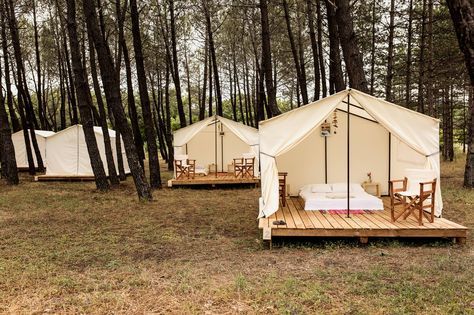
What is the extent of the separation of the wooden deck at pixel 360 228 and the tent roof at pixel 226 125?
6689mm

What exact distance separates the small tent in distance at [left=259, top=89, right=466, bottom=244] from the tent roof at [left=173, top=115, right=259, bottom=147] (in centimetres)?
410

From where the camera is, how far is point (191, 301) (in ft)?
11.5

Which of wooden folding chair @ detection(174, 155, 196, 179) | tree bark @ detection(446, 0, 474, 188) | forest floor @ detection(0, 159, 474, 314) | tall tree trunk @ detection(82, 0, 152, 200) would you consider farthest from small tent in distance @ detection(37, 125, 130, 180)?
tree bark @ detection(446, 0, 474, 188)

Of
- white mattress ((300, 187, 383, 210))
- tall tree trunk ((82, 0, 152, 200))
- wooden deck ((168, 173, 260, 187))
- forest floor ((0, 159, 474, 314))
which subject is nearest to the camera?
forest floor ((0, 159, 474, 314))

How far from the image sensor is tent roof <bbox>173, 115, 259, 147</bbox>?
1230 centimetres

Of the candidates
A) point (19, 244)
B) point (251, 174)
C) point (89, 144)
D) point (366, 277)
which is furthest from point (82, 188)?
point (366, 277)

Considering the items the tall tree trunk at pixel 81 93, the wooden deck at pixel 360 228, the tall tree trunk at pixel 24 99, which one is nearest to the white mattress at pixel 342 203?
the wooden deck at pixel 360 228

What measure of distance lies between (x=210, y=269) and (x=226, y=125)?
27.5 ft

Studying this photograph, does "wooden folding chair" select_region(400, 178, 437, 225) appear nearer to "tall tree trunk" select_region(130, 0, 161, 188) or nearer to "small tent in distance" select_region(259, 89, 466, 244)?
"small tent in distance" select_region(259, 89, 466, 244)

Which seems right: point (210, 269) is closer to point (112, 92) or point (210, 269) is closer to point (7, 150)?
point (112, 92)

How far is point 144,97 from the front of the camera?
10648 mm

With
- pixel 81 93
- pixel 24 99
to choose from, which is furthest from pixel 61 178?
pixel 81 93

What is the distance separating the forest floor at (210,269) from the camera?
134 inches

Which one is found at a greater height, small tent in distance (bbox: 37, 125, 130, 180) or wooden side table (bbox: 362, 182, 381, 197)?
small tent in distance (bbox: 37, 125, 130, 180)
